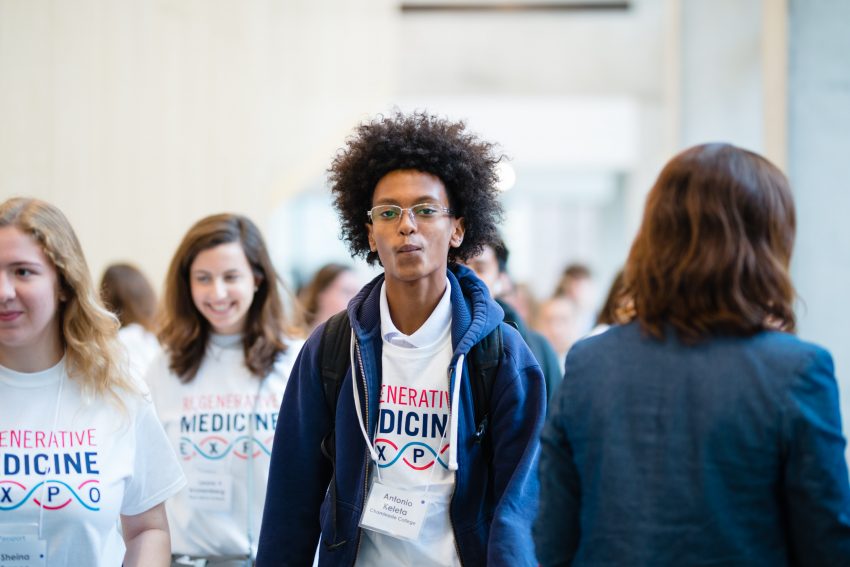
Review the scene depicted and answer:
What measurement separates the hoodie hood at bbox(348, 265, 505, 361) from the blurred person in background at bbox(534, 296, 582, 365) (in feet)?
13.1

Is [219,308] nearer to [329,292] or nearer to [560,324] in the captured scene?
[329,292]

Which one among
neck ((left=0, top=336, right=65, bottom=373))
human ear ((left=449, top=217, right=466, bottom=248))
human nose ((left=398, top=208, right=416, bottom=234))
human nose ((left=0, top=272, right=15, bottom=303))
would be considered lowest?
neck ((left=0, top=336, right=65, bottom=373))

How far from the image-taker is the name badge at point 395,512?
2109 mm

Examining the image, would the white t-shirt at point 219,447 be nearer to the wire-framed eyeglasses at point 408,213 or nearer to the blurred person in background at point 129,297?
the wire-framed eyeglasses at point 408,213

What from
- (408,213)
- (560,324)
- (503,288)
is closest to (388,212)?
(408,213)

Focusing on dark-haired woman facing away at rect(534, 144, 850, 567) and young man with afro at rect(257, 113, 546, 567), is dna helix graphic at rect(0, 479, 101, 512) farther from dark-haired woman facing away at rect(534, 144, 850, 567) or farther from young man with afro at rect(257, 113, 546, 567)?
dark-haired woman facing away at rect(534, 144, 850, 567)

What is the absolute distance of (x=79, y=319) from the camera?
233 cm

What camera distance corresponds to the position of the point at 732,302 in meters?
1.64

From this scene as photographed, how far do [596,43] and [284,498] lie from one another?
8498mm

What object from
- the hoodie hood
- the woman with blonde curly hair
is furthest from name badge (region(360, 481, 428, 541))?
the woman with blonde curly hair

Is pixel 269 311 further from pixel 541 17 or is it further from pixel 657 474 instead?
pixel 541 17

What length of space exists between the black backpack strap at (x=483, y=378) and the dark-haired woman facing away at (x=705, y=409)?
1.42 ft

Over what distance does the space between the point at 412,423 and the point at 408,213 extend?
1.85 feet

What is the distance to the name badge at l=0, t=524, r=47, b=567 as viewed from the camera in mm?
2123
